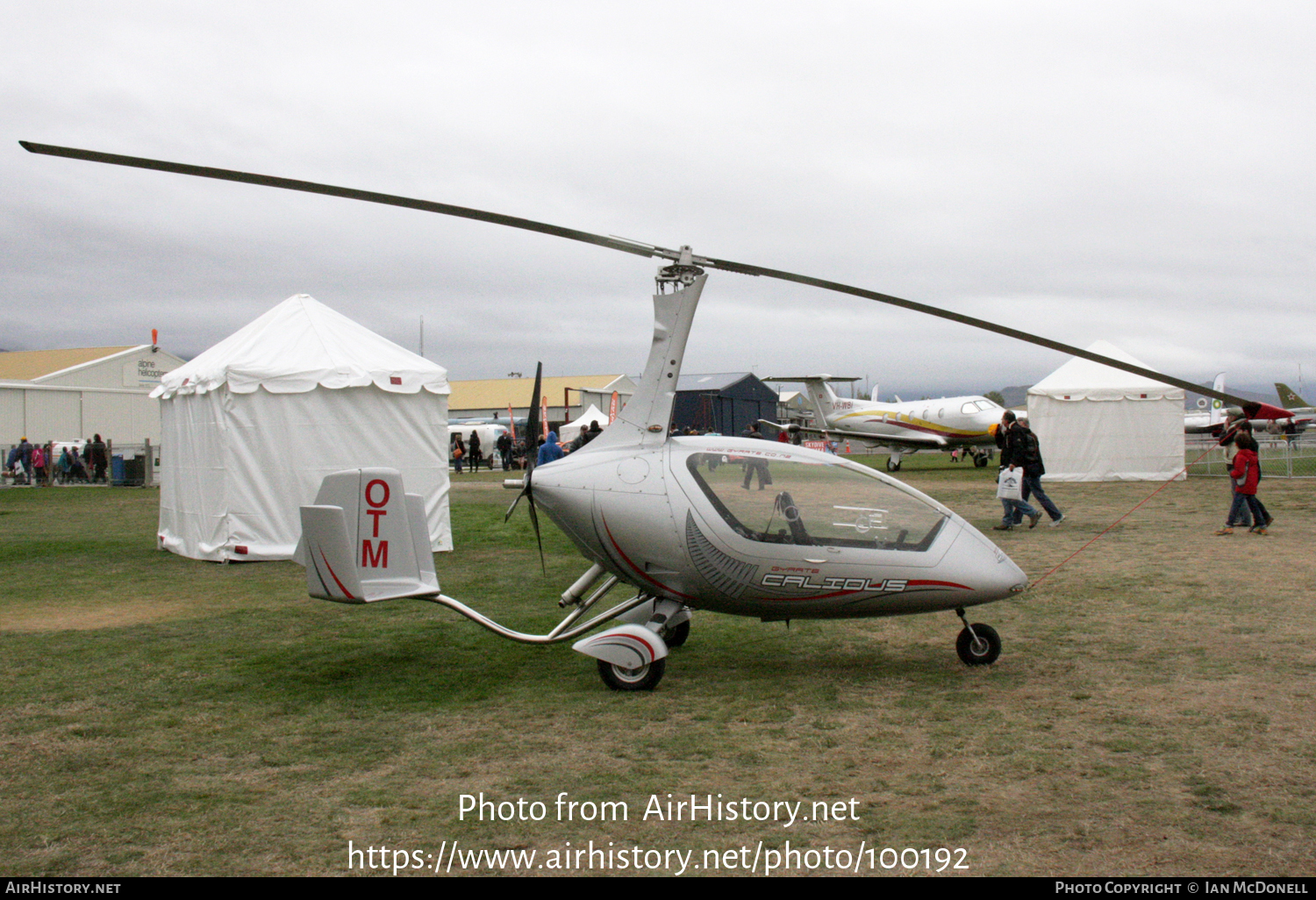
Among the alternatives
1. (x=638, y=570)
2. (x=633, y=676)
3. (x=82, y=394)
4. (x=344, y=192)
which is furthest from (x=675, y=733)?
(x=82, y=394)

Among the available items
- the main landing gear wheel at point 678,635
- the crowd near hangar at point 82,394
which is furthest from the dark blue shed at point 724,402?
the main landing gear wheel at point 678,635

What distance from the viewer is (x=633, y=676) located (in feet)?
19.7

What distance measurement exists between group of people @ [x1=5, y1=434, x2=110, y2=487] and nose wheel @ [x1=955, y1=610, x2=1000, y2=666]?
109 feet

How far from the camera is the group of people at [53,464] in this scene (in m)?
32.4

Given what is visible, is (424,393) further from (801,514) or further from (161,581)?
(801,514)

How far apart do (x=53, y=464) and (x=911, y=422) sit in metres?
30.2

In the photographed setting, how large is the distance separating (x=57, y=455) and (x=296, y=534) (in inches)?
1122

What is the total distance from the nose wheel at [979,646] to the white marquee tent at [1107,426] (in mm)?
19303

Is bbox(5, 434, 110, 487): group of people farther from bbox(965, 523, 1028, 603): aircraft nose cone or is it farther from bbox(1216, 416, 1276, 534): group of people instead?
bbox(965, 523, 1028, 603): aircraft nose cone

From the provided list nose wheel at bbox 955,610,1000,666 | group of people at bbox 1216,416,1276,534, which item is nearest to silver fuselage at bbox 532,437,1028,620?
nose wheel at bbox 955,610,1000,666

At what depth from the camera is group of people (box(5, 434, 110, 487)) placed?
32438mm

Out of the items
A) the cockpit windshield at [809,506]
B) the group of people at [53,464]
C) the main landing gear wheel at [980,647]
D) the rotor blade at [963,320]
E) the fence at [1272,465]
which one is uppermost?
the rotor blade at [963,320]

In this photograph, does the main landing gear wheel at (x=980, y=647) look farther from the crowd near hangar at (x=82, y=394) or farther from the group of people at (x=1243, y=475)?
the crowd near hangar at (x=82, y=394)

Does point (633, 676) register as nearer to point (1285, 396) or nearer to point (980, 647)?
point (980, 647)
